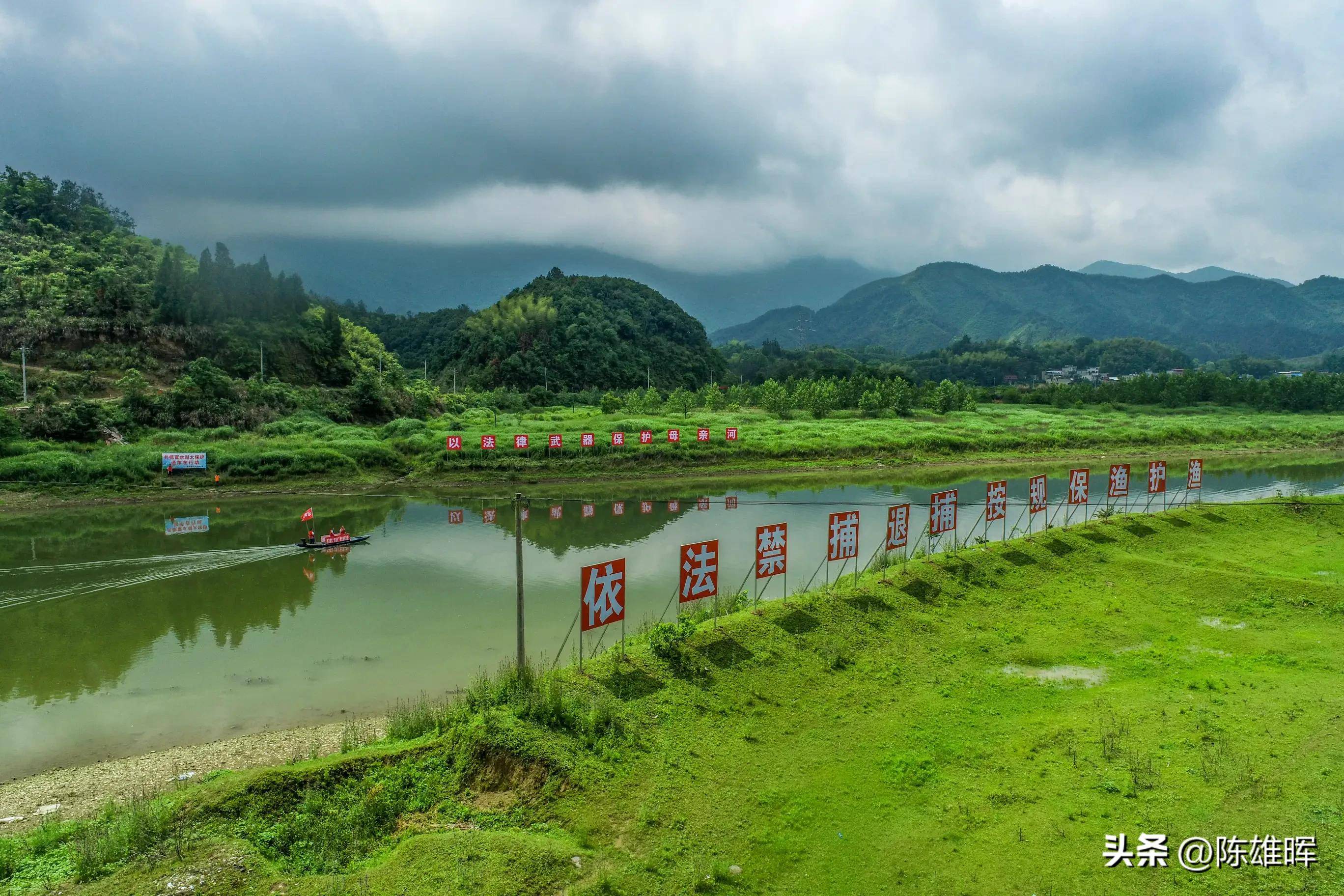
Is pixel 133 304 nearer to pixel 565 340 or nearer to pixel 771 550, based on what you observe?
pixel 565 340

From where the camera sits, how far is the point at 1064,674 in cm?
1611

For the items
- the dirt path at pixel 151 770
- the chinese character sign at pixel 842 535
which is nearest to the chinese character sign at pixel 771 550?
the chinese character sign at pixel 842 535

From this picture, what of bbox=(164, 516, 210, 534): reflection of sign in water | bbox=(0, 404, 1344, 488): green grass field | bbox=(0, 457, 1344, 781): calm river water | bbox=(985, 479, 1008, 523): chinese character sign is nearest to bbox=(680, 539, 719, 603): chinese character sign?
bbox=(0, 457, 1344, 781): calm river water

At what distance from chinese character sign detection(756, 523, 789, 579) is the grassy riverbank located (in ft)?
3.37

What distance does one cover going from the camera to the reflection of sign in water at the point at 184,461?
42.3 metres

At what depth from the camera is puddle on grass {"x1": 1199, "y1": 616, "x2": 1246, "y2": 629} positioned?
61.5ft

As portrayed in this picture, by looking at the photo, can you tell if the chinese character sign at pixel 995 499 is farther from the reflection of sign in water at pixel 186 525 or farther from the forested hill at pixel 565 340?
the forested hill at pixel 565 340

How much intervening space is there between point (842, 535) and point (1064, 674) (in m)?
5.89

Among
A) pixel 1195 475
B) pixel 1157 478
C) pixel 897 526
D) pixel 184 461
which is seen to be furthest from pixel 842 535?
pixel 184 461

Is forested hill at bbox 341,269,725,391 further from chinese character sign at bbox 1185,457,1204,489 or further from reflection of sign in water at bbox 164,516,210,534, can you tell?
chinese character sign at bbox 1185,457,1204,489

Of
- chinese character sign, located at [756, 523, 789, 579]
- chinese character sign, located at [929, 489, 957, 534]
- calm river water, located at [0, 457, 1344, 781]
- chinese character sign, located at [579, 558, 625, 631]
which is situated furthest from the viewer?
chinese character sign, located at [929, 489, 957, 534]

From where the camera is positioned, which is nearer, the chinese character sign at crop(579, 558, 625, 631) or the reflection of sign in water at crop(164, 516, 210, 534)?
the chinese character sign at crop(579, 558, 625, 631)

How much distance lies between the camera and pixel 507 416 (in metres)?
71.8

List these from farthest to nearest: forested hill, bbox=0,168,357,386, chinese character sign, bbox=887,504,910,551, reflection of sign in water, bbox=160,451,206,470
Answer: forested hill, bbox=0,168,357,386, reflection of sign in water, bbox=160,451,206,470, chinese character sign, bbox=887,504,910,551
